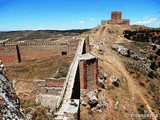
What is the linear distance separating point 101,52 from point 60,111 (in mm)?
26725

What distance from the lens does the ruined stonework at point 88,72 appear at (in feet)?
59.8

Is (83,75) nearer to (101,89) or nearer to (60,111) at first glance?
(101,89)

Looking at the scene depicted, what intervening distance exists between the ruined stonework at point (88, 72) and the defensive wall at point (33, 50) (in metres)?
12.4

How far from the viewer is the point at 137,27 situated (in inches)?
2881

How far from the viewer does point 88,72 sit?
18.8m

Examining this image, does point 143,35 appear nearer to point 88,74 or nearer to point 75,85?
point 88,74

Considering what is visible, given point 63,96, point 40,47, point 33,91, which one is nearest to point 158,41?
point 40,47

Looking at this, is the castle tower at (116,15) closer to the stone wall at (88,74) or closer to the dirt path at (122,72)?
the dirt path at (122,72)

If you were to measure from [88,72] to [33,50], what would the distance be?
16.3 m

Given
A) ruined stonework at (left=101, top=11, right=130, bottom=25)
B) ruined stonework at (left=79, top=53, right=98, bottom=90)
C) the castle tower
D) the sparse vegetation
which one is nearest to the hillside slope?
ruined stonework at (left=79, top=53, right=98, bottom=90)

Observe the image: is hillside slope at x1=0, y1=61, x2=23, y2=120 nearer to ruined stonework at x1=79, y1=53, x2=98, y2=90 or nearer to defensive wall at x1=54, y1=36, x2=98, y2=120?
defensive wall at x1=54, y1=36, x2=98, y2=120

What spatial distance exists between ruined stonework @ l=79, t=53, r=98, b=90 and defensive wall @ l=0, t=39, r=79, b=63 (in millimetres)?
12409

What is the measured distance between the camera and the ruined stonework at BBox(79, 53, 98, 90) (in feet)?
59.8

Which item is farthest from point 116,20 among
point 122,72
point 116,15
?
point 122,72
